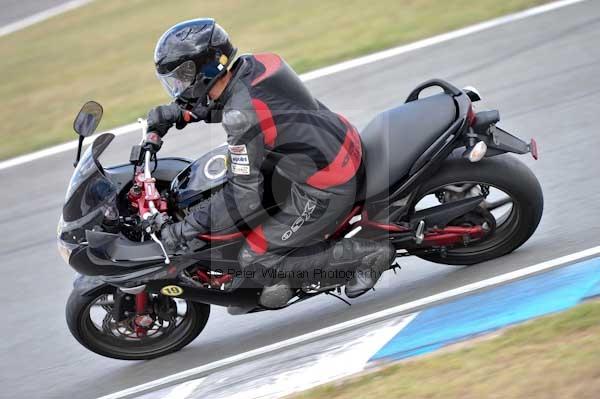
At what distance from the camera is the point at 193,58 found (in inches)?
187

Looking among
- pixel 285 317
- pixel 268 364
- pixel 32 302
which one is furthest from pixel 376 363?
pixel 32 302

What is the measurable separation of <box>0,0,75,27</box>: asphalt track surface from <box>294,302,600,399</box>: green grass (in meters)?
10.2

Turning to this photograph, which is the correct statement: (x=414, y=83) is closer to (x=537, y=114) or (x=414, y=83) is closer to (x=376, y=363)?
(x=537, y=114)

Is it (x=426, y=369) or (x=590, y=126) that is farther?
(x=590, y=126)

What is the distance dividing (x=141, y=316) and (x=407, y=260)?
1.84 meters

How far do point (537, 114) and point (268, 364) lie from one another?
148 inches

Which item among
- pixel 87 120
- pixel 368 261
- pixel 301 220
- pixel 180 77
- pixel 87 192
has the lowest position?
pixel 368 261

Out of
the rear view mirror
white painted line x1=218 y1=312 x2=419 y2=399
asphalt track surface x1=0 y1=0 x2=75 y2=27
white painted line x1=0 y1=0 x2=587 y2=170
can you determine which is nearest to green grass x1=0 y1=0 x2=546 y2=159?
white painted line x1=0 y1=0 x2=587 y2=170

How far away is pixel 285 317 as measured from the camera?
19.4 feet

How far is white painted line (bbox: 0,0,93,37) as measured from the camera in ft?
41.9

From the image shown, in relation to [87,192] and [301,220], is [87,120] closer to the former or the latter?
[87,192]

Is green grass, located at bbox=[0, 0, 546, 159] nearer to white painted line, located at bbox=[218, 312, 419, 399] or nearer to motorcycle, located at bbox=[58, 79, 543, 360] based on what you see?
motorcycle, located at bbox=[58, 79, 543, 360]

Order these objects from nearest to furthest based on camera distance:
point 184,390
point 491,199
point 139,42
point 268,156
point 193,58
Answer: point 193,58 → point 268,156 → point 184,390 → point 491,199 → point 139,42

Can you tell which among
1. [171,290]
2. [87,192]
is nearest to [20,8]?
[87,192]
